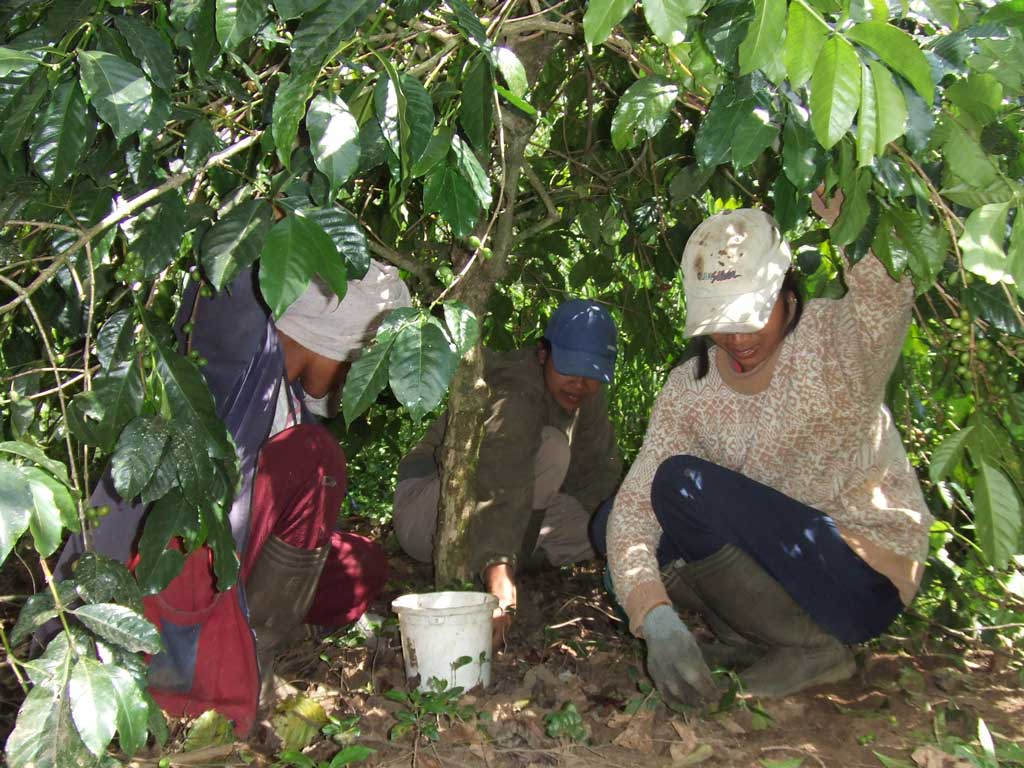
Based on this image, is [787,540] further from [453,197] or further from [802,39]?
[802,39]

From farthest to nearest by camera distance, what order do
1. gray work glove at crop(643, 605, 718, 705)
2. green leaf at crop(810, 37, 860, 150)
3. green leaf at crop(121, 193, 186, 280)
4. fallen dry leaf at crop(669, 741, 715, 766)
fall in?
gray work glove at crop(643, 605, 718, 705) < fallen dry leaf at crop(669, 741, 715, 766) < green leaf at crop(121, 193, 186, 280) < green leaf at crop(810, 37, 860, 150)

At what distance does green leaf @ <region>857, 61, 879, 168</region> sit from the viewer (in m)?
1.07

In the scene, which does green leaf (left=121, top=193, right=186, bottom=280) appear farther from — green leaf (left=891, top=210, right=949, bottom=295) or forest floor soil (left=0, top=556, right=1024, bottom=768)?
green leaf (left=891, top=210, right=949, bottom=295)

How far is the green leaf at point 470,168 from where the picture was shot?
4.58ft

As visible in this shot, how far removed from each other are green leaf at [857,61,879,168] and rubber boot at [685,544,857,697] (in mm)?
1432

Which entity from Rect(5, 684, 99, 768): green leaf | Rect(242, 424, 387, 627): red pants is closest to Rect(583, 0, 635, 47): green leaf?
Rect(5, 684, 99, 768): green leaf

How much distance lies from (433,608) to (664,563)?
31.8 inches

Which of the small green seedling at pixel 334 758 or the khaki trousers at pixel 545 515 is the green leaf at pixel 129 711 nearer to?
the small green seedling at pixel 334 758

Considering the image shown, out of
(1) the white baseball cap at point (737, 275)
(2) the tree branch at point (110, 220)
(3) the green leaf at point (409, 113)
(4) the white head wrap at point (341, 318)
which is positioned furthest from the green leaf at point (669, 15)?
(4) the white head wrap at point (341, 318)

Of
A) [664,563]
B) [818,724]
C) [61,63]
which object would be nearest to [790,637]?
[818,724]

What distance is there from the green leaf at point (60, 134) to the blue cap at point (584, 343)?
5.89ft

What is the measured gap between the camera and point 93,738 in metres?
1.08

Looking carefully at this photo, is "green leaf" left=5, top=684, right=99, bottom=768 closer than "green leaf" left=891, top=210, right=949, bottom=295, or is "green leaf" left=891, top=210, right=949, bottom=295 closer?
"green leaf" left=5, top=684, right=99, bottom=768

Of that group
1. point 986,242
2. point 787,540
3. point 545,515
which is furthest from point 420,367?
point 545,515
